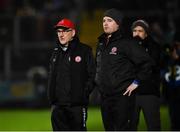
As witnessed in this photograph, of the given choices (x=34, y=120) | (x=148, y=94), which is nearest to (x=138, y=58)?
(x=148, y=94)

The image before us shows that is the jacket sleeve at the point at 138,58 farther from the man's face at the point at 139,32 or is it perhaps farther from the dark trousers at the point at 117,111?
the man's face at the point at 139,32

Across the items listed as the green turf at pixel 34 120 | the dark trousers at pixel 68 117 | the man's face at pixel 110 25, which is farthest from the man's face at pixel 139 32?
the green turf at pixel 34 120

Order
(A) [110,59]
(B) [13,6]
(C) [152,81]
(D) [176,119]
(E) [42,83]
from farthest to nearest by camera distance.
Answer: (B) [13,6] → (E) [42,83] → (D) [176,119] → (C) [152,81] → (A) [110,59]

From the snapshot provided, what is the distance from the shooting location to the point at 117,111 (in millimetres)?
8656

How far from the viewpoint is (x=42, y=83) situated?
736 inches

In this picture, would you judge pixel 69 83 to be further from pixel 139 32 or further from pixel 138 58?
pixel 139 32

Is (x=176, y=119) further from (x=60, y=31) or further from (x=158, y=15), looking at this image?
(x=158, y=15)

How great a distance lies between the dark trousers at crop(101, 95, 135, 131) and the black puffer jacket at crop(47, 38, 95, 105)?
358 millimetres

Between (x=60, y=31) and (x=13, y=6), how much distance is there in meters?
11.8

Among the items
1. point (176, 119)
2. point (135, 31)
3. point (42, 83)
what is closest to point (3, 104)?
point (42, 83)

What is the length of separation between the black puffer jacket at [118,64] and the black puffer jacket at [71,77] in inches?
6.9

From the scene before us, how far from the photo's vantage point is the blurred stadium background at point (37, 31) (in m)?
18.7

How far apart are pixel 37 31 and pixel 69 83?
36.1 feet

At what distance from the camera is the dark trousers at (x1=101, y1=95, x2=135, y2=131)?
28.3 ft
